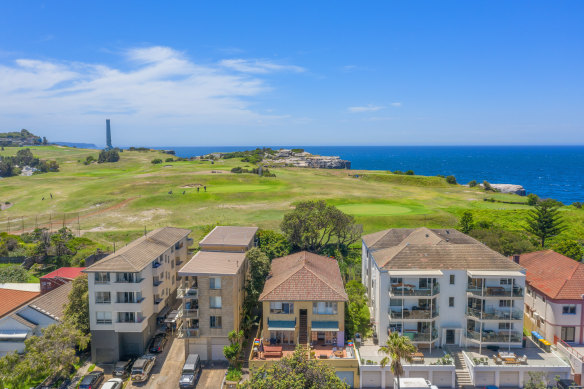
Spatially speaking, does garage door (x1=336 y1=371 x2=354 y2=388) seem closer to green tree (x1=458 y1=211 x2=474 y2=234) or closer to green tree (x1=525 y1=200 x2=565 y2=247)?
green tree (x1=458 y1=211 x2=474 y2=234)

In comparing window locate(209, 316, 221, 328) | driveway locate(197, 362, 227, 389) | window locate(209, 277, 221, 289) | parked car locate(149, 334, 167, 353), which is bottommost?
driveway locate(197, 362, 227, 389)

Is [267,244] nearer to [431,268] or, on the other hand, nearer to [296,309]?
[296,309]

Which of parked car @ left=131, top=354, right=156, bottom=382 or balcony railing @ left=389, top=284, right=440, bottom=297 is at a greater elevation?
balcony railing @ left=389, top=284, right=440, bottom=297

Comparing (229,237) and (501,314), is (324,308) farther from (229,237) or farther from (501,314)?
(501,314)

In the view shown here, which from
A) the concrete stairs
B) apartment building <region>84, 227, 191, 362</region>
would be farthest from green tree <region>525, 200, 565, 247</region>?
apartment building <region>84, 227, 191, 362</region>

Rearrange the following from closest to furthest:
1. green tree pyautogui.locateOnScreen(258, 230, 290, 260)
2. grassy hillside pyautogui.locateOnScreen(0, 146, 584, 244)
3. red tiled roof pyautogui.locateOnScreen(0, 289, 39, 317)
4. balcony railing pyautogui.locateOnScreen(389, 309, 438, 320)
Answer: balcony railing pyautogui.locateOnScreen(389, 309, 438, 320)
red tiled roof pyautogui.locateOnScreen(0, 289, 39, 317)
green tree pyautogui.locateOnScreen(258, 230, 290, 260)
grassy hillside pyautogui.locateOnScreen(0, 146, 584, 244)

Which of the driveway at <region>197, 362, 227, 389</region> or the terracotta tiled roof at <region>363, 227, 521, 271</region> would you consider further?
the terracotta tiled roof at <region>363, 227, 521, 271</region>
